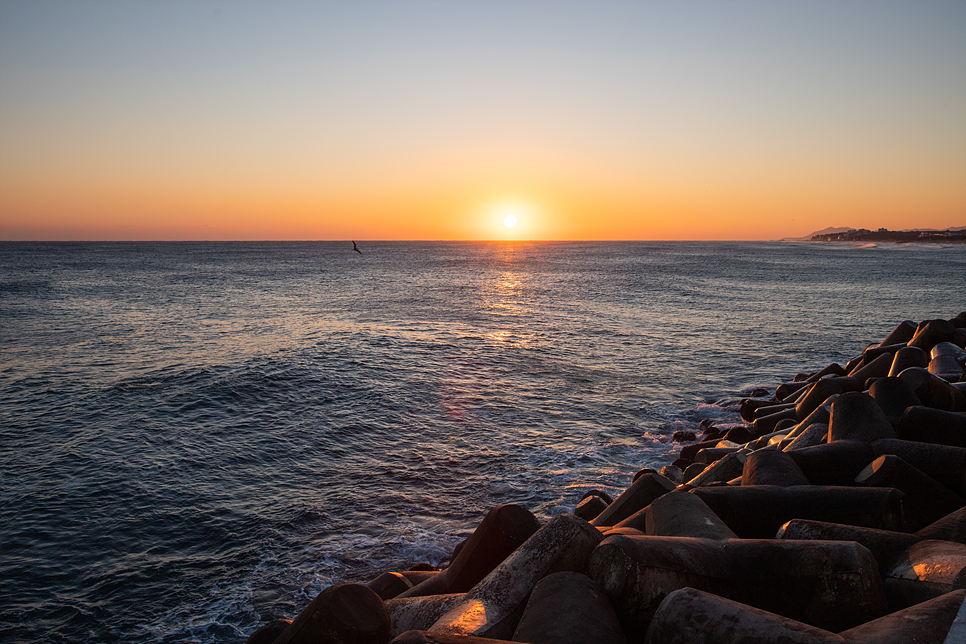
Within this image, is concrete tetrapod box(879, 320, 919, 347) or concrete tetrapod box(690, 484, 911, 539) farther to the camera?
concrete tetrapod box(879, 320, 919, 347)

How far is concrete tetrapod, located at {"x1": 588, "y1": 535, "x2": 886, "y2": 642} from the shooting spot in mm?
3879

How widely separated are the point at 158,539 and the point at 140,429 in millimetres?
5581

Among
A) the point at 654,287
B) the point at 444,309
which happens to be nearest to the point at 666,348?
the point at 444,309

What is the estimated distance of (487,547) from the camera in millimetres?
5645

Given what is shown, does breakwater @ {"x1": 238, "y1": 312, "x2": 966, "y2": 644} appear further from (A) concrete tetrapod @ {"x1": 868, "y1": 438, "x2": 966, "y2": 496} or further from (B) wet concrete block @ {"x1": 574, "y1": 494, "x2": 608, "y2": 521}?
(B) wet concrete block @ {"x1": 574, "y1": 494, "x2": 608, "y2": 521}

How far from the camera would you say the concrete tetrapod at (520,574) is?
4.24 m

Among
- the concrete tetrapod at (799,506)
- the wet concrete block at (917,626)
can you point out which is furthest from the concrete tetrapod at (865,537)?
the wet concrete block at (917,626)

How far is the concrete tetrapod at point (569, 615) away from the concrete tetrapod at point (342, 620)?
1.11 m

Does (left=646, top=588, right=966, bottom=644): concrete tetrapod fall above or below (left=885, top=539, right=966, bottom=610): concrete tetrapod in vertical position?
above

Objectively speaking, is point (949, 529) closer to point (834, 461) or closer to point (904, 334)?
point (834, 461)

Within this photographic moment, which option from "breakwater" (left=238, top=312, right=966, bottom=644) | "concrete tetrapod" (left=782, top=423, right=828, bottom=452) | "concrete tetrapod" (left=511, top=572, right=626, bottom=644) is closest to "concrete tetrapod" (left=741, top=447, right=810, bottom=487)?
"breakwater" (left=238, top=312, right=966, bottom=644)

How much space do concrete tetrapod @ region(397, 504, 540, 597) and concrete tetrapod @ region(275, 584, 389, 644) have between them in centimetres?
131

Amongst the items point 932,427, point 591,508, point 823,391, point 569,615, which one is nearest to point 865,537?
point 569,615

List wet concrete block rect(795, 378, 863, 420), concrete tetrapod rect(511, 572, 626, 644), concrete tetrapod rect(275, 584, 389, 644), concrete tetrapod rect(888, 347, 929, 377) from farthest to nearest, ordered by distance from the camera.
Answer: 1. concrete tetrapod rect(888, 347, 929, 377)
2. wet concrete block rect(795, 378, 863, 420)
3. concrete tetrapod rect(275, 584, 389, 644)
4. concrete tetrapod rect(511, 572, 626, 644)
